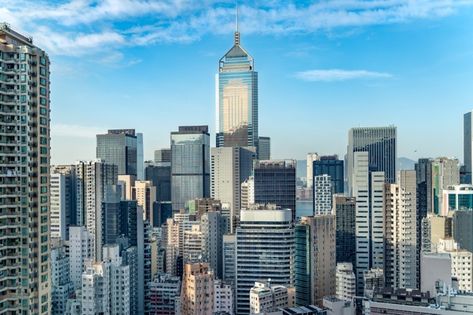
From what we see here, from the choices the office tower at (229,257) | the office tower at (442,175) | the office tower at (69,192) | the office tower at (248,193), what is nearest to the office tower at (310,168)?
the office tower at (248,193)

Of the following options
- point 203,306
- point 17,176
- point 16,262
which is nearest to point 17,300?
point 16,262

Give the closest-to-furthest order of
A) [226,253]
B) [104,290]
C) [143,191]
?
[104,290] → [226,253] → [143,191]

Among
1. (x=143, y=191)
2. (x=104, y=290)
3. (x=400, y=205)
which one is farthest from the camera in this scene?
(x=143, y=191)

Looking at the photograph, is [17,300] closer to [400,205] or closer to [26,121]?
[26,121]

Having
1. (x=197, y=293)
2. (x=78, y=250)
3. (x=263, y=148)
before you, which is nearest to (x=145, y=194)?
(x=263, y=148)

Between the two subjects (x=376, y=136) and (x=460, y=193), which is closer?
(x=460, y=193)

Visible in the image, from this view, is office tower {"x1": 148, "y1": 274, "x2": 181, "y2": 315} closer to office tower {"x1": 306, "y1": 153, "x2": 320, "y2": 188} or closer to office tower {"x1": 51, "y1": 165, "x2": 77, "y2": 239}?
office tower {"x1": 51, "y1": 165, "x2": 77, "y2": 239}

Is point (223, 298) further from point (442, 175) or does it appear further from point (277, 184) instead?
point (442, 175)

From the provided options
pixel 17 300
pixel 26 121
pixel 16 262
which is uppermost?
pixel 26 121
